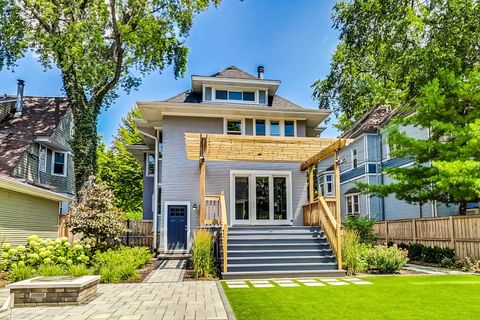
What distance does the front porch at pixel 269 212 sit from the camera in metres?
10.2

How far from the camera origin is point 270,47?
2130 cm

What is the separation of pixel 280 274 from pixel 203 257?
6.45 ft

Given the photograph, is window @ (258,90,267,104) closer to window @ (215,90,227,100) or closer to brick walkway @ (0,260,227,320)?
window @ (215,90,227,100)

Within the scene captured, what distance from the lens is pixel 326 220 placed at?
37.6ft

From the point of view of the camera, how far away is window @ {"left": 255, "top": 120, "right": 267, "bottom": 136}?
1614 centimetres

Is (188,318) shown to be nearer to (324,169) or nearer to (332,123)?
(324,169)

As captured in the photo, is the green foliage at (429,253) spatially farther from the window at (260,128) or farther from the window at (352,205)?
the window at (352,205)

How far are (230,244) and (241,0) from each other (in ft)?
39.2

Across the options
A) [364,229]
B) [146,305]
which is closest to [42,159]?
[364,229]

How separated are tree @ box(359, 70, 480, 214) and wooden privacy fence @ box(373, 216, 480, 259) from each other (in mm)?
806

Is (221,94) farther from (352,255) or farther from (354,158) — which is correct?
(354,158)

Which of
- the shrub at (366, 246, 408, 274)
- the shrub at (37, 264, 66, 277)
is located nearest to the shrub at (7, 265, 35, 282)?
the shrub at (37, 264, 66, 277)

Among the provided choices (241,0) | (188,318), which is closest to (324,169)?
(241,0)

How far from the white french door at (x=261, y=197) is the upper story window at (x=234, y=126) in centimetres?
179
